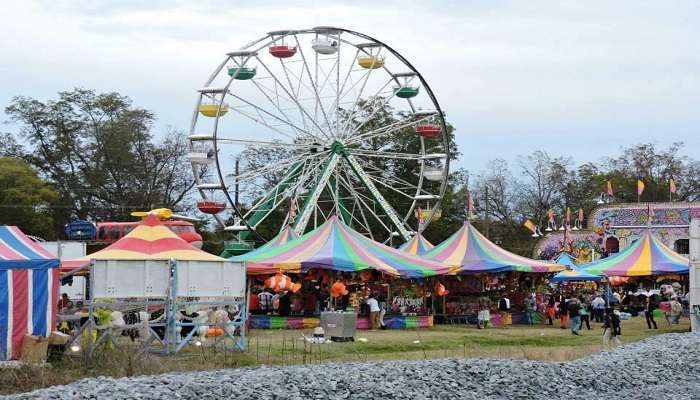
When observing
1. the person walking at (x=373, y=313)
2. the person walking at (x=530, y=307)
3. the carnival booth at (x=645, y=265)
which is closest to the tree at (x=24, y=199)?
the person walking at (x=530, y=307)

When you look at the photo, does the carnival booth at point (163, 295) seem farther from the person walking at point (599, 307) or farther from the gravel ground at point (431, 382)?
the person walking at point (599, 307)

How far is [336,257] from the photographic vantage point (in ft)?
92.8

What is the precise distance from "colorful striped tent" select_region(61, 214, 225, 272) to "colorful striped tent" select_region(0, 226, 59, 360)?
492 cm

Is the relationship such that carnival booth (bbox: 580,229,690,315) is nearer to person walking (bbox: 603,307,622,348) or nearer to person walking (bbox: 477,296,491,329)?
person walking (bbox: 477,296,491,329)

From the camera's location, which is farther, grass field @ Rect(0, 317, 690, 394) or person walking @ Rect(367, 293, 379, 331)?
person walking @ Rect(367, 293, 379, 331)

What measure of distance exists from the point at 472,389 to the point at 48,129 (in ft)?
185

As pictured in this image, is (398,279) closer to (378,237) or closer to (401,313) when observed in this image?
(401,313)

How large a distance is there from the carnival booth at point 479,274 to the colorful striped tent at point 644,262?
9.21 feet

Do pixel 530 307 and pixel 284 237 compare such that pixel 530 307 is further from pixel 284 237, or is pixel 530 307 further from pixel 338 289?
pixel 338 289

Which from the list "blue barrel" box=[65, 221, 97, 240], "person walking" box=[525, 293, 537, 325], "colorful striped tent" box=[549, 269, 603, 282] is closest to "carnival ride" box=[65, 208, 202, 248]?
"blue barrel" box=[65, 221, 97, 240]

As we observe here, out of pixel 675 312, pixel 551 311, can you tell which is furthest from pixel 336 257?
pixel 675 312

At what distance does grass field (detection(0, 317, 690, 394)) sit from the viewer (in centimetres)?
1517

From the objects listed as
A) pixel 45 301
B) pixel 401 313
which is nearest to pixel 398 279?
pixel 401 313

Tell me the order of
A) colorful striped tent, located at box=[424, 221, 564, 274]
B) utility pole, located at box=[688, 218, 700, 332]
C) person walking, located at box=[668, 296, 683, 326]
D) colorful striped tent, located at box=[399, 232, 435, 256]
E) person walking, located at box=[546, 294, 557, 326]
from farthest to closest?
colorful striped tent, located at box=[399, 232, 435, 256]
person walking, located at box=[546, 294, 557, 326]
colorful striped tent, located at box=[424, 221, 564, 274]
person walking, located at box=[668, 296, 683, 326]
utility pole, located at box=[688, 218, 700, 332]
